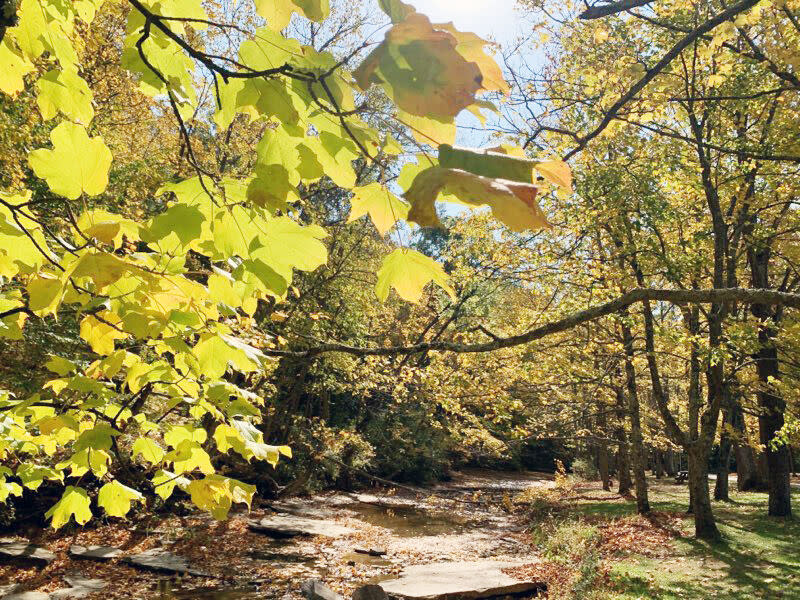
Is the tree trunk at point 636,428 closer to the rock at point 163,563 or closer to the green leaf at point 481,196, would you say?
the rock at point 163,563

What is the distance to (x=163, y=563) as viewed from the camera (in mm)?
9531

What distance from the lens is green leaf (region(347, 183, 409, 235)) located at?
1.18m

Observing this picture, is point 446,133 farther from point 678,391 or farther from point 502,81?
point 678,391

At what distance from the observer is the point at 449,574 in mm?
9547

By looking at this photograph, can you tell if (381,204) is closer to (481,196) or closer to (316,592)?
(481,196)

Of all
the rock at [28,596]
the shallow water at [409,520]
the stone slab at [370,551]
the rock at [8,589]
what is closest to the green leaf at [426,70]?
the rock at [28,596]

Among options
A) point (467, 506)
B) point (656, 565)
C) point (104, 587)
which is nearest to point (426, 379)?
point (656, 565)

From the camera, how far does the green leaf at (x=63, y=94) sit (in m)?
1.56

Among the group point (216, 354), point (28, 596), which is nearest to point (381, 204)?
point (216, 354)

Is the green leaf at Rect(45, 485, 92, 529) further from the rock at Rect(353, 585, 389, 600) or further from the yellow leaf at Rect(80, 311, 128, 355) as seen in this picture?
the rock at Rect(353, 585, 389, 600)

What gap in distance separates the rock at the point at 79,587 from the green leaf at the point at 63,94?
26.9 feet

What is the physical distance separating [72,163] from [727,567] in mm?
11063

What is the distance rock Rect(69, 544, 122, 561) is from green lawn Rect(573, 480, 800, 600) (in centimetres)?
831

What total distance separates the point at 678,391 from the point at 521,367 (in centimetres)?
2369
